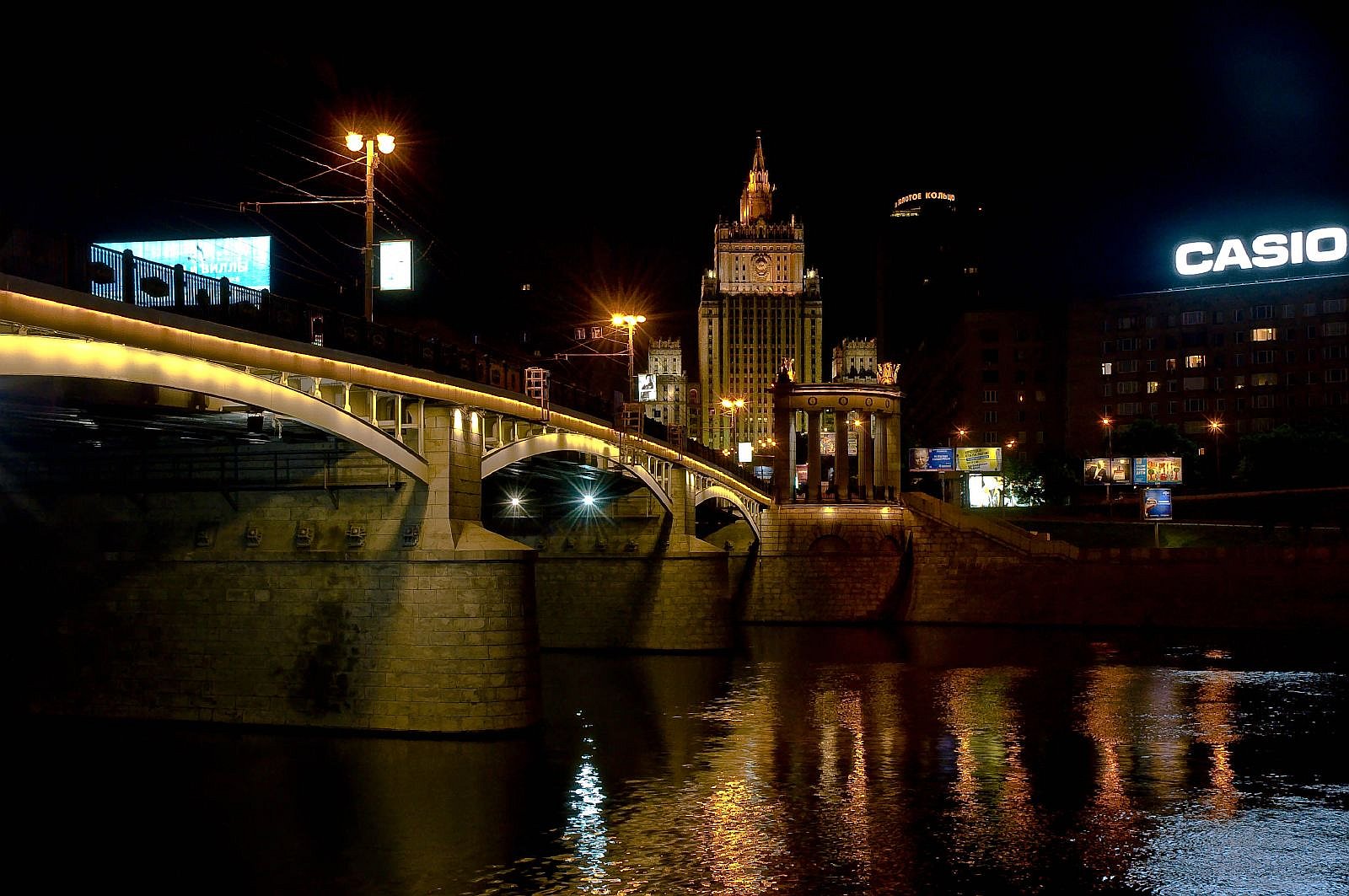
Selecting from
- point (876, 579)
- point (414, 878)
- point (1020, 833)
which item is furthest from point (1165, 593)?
point (414, 878)

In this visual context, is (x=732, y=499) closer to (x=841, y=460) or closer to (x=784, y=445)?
(x=784, y=445)

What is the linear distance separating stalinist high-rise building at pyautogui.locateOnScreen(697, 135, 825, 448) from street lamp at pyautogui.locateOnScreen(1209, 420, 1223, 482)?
74095mm

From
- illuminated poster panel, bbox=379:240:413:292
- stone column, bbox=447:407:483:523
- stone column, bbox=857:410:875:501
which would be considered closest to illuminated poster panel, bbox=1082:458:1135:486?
stone column, bbox=857:410:875:501

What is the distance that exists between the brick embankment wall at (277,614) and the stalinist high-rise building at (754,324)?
152746 millimetres

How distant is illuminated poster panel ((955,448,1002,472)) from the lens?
90438mm

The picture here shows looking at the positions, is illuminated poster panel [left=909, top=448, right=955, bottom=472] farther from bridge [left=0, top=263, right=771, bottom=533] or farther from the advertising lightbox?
bridge [left=0, top=263, right=771, bottom=533]

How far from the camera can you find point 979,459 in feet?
298

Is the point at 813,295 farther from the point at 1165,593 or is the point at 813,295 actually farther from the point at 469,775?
the point at 469,775

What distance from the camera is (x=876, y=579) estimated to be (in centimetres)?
7400

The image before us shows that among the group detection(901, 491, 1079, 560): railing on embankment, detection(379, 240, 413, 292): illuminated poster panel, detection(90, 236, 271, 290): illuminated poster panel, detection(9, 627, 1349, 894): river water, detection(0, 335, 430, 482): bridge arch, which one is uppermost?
detection(90, 236, 271, 290): illuminated poster panel

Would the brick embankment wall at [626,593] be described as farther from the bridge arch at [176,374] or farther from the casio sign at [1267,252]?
the casio sign at [1267,252]

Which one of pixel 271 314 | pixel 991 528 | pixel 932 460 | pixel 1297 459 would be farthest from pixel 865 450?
pixel 271 314

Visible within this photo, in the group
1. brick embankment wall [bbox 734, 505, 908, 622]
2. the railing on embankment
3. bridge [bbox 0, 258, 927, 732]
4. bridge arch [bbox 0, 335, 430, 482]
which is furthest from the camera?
brick embankment wall [bbox 734, 505, 908, 622]

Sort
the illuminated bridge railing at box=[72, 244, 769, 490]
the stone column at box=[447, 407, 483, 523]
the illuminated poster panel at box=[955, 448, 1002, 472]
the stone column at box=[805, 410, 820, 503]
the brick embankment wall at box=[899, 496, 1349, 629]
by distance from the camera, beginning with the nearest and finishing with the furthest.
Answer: the illuminated bridge railing at box=[72, 244, 769, 490]
the stone column at box=[447, 407, 483, 523]
the brick embankment wall at box=[899, 496, 1349, 629]
the stone column at box=[805, 410, 820, 503]
the illuminated poster panel at box=[955, 448, 1002, 472]
